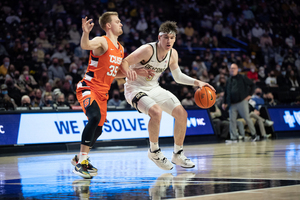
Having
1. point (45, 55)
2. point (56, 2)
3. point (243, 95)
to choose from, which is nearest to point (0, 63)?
point (45, 55)

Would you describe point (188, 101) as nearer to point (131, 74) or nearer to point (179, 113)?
point (179, 113)

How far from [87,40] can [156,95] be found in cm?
143

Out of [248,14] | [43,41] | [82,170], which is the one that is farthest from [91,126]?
[248,14]

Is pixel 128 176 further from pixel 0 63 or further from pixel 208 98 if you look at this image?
pixel 0 63

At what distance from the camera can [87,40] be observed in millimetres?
4945

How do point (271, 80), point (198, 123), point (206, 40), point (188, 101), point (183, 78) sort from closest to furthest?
point (183, 78) < point (198, 123) < point (188, 101) < point (271, 80) < point (206, 40)

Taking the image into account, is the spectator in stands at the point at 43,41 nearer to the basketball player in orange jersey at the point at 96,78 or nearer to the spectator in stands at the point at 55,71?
the spectator in stands at the point at 55,71

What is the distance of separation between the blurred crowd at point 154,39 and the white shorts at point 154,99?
15.5 ft

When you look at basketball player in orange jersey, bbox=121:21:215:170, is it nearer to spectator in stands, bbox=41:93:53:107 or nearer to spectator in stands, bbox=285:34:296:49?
spectator in stands, bbox=41:93:53:107

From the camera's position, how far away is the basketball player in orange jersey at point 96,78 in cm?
500

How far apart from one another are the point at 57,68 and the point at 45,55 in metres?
1.20

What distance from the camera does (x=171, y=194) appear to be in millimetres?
3391

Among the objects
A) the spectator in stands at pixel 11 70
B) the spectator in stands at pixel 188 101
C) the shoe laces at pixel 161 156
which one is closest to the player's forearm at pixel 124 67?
the shoe laces at pixel 161 156

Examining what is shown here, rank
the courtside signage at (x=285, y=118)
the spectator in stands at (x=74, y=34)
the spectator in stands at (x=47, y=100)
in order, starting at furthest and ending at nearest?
the spectator in stands at (x=74, y=34)
the courtside signage at (x=285, y=118)
the spectator in stands at (x=47, y=100)
